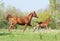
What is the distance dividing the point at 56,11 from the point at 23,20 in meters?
27.3

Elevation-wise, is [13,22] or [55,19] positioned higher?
[13,22]

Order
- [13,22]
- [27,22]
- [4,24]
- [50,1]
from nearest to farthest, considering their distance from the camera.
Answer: [27,22]
[13,22]
[4,24]
[50,1]

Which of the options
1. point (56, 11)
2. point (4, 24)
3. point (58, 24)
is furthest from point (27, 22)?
point (56, 11)

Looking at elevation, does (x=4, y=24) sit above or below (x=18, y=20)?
below

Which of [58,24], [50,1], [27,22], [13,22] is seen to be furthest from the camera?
[50,1]

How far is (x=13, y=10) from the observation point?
64125mm

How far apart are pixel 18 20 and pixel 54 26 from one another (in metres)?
18.9

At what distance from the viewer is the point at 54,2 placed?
5275 cm

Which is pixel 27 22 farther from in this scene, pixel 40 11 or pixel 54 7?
pixel 40 11

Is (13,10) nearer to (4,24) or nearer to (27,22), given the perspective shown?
(4,24)

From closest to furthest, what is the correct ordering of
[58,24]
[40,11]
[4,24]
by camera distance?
1. [4,24]
2. [58,24]
3. [40,11]

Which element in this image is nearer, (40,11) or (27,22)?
(27,22)

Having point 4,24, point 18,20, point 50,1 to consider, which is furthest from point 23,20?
point 50,1

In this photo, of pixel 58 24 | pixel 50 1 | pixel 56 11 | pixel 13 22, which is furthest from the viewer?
pixel 50 1
